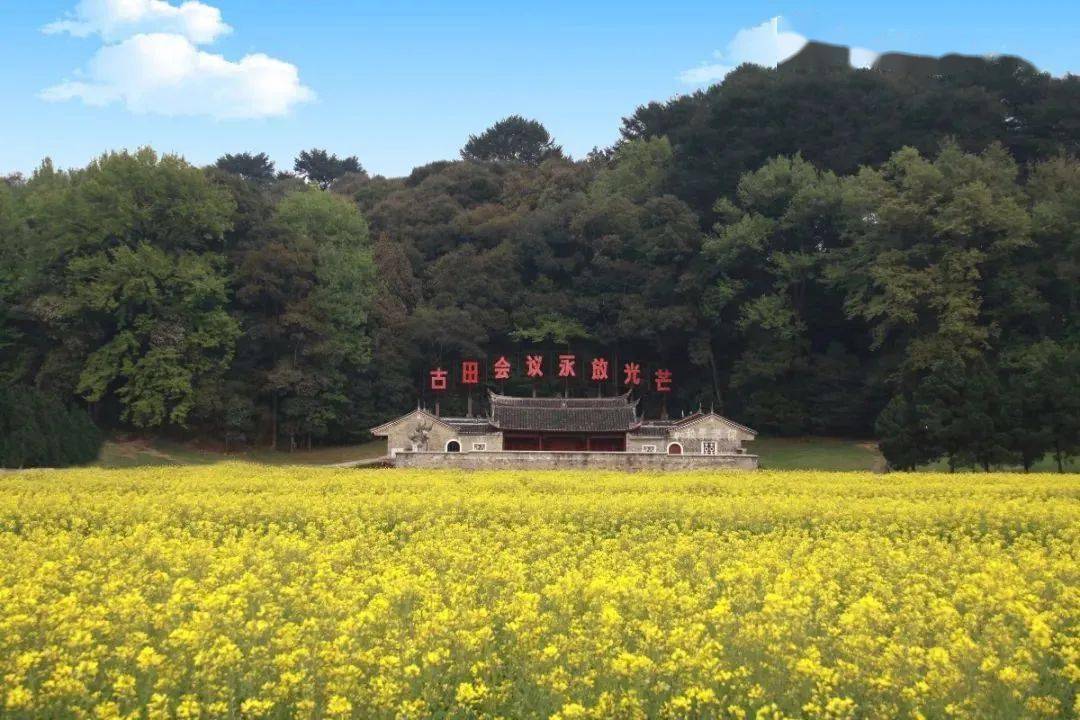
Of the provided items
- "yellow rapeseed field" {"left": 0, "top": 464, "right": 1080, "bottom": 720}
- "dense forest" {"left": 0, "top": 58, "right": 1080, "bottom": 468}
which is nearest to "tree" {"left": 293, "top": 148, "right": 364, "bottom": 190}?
"dense forest" {"left": 0, "top": 58, "right": 1080, "bottom": 468}

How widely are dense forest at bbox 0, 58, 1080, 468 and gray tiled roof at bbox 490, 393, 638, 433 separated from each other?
9.49 meters

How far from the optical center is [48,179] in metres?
57.1

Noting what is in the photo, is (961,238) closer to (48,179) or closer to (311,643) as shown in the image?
(311,643)

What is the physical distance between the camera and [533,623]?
32.6ft

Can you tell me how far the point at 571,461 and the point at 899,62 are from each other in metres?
42.5

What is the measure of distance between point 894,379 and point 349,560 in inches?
1486

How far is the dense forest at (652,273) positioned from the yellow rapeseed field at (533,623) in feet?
86.3

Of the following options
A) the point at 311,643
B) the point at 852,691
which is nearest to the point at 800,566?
the point at 852,691

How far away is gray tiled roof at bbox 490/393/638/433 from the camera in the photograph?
149 feet

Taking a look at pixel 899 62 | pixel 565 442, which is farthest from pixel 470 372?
pixel 899 62

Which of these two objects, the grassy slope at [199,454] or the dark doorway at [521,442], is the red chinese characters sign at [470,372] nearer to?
the grassy slope at [199,454]

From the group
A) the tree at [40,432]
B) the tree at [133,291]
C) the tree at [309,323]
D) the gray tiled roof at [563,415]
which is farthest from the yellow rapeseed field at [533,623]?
the tree at [309,323]

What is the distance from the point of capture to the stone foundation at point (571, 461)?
120 feet

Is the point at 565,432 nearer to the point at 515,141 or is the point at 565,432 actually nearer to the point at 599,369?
the point at 599,369
